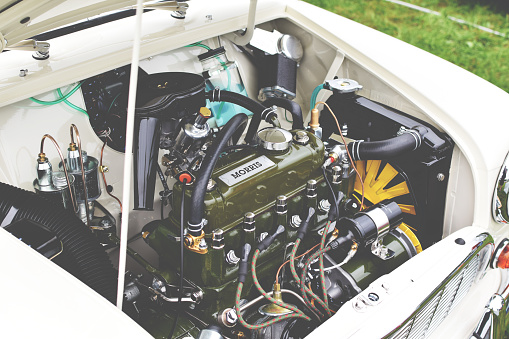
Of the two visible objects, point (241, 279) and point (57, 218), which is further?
point (241, 279)

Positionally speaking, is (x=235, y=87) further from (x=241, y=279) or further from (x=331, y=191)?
(x=241, y=279)

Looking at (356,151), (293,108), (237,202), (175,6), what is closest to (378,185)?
(356,151)

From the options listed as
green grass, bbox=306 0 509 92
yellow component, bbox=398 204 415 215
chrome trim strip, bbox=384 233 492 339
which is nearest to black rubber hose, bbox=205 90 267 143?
yellow component, bbox=398 204 415 215

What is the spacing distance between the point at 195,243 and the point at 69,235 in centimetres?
31

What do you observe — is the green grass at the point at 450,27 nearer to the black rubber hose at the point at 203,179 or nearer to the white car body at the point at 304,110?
the white car body at the point at 304,110

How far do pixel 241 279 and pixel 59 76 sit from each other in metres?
0.76

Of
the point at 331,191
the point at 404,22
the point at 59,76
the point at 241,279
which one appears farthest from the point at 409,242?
the point at 404,22

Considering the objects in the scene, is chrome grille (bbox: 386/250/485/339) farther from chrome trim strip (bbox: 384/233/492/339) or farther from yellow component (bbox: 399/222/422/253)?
yellow component (bbox: 399/222/422/253)

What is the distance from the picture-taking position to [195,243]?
1389 millimetres

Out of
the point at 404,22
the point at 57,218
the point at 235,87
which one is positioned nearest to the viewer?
the point at 57,218

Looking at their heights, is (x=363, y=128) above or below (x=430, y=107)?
below

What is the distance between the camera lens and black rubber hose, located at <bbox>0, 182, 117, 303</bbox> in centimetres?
128

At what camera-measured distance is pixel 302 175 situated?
163 cm

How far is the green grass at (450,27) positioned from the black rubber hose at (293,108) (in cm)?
282
